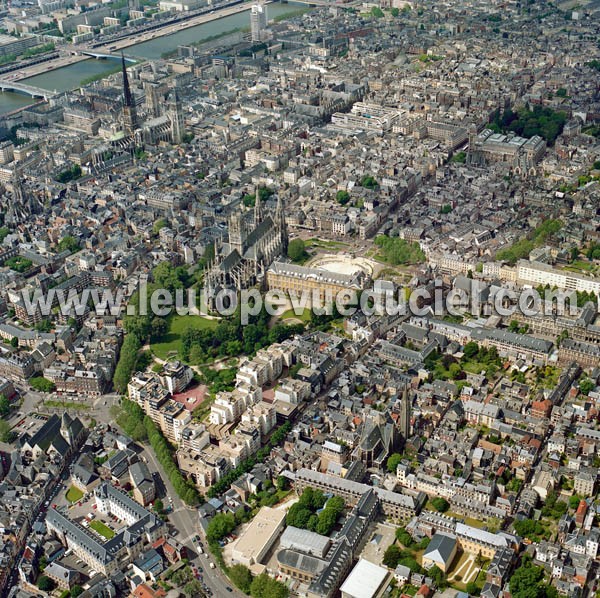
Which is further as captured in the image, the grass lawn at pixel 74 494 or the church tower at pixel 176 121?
the church tower at pixel 176 121

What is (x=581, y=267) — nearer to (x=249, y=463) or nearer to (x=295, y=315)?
(x=295, y=315)

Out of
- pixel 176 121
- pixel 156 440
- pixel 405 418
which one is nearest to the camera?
pixel 405 418

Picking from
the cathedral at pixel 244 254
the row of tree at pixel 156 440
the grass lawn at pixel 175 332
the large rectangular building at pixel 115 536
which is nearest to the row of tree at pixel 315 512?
the row of tree at pixel 156 440

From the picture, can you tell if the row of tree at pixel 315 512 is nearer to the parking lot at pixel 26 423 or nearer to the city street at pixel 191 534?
the city street at pixel 191 534

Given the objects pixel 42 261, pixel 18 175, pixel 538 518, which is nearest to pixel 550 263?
pixel 538 518

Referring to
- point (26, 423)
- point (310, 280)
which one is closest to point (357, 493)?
point (26, 423)

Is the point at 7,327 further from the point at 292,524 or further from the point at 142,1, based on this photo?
the point at 142,1
